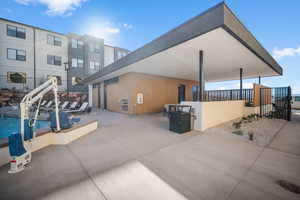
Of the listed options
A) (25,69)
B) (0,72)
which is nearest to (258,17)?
(25,69)

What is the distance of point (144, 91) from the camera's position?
30.6 ft

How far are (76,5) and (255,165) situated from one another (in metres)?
11.0

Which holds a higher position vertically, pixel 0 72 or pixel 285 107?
pixel 0 72

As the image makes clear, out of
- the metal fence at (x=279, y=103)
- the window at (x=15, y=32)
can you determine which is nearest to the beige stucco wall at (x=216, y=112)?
the metal fence at (x=279, y=103)

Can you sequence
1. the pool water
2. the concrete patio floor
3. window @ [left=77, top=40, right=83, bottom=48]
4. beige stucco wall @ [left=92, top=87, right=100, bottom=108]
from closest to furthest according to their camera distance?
the concrete patio floor, the pool water, beige stucco wall @ [left=92, top=87, right=100, bottom=108], window @ [left=77, top=40, right=83, bottom=48]

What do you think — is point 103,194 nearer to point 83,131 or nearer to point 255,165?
point 255,165

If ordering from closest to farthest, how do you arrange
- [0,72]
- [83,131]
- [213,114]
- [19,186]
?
[19,186]
[83,131]
[213,114]
[0,72]

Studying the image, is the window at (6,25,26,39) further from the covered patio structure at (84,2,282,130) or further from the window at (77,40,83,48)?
the covered patio structure at (84,2,282,130)

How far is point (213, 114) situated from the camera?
570cm

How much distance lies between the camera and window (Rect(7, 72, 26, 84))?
44.7ft

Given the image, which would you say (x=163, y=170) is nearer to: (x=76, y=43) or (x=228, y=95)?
(x=228, y=95)

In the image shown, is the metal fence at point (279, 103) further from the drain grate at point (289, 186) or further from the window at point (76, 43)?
the window at point (76, 43)

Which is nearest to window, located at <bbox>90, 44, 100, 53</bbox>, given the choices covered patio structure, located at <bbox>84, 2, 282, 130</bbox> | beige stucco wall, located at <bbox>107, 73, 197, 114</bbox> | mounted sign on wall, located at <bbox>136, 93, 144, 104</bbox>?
beige stucco wall, located at <bbox>107, 73, 197, 114</bbox>

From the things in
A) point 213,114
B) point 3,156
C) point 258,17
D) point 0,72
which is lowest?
point 3,156
